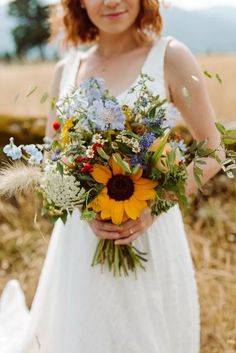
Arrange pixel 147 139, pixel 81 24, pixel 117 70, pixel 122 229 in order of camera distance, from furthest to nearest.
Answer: pixel 81 24 < pixel 117 70 < pixel 122 229 < pixel 147 139

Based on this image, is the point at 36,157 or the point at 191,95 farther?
the point at 191,95

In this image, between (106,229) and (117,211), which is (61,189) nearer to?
(117,211)

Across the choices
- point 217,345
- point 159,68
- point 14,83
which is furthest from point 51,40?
point 14,83

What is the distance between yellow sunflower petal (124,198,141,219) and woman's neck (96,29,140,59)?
1.03 m

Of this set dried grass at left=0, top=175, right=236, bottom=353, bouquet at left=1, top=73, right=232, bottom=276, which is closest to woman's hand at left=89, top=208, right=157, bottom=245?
bouquet at left=1, top=73, right=232, bottom=276

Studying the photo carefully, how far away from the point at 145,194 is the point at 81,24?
138cm

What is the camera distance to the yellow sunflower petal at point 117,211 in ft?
7.57

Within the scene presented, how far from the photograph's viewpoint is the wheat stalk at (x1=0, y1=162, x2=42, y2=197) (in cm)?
232

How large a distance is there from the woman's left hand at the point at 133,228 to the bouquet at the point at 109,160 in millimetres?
127

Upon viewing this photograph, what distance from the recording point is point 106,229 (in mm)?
2488

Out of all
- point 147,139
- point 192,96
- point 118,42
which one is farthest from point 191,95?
point 147,139

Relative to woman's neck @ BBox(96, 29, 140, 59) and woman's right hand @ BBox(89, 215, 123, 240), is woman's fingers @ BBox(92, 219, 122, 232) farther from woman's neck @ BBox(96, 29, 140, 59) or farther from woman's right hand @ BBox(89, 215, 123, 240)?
woman's neck @ BBox(96, 29, 140, 59)

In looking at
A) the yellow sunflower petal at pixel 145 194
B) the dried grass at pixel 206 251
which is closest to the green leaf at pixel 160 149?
the yellow sunflower petal at pixel 145 194

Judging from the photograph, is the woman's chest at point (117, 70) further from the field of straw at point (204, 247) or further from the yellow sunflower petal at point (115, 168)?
the field of straw at point (204, 247)
